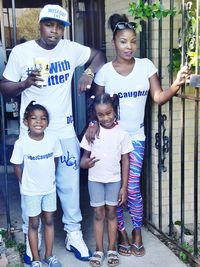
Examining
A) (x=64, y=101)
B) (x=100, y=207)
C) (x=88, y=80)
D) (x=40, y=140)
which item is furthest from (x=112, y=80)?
(x=100, y=207)

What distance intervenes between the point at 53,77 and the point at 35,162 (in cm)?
67

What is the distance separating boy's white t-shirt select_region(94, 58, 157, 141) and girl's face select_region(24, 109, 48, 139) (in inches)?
24.0

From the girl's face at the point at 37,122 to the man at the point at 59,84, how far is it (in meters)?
0.17

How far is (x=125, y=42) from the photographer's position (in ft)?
11.7

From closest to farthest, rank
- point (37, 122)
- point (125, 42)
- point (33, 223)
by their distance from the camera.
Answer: point (37, 122) < point (33, 223) < point (125, 42)

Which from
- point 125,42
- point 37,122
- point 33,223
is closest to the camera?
point 37,122

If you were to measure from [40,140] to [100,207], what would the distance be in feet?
2.36

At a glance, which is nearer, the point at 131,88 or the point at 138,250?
the point at 131,88

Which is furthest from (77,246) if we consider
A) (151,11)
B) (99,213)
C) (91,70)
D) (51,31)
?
(151,11)

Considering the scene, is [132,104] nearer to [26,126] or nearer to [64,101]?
[64,101]

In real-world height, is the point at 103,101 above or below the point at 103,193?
above

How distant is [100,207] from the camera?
141 inches

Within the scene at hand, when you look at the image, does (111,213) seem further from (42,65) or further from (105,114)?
(42,65)

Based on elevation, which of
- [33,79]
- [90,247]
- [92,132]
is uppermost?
[33,79]
